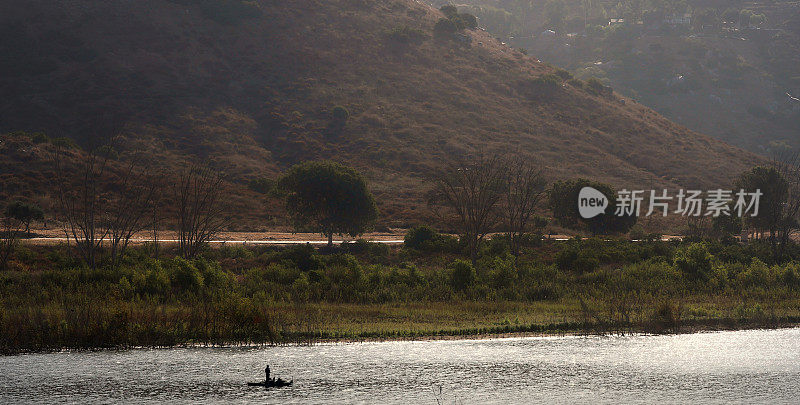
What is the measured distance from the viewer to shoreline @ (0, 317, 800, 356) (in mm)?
25859

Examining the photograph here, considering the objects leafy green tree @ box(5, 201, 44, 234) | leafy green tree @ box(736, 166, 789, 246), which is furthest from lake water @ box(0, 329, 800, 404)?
leafy green tree @ box(736, 166, 789, 246)

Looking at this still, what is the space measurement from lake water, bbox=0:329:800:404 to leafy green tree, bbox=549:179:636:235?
188ft

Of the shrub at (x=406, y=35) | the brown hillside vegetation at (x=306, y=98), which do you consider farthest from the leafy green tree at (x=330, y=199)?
the shrub at (x=406, y=35)

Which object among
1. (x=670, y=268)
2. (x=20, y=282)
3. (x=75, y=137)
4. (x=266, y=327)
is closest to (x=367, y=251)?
(x=670, y=268)

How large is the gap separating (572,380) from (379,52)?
146835mm

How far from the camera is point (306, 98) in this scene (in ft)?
470

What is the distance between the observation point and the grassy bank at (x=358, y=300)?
26.8m

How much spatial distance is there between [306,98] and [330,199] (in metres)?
79.2

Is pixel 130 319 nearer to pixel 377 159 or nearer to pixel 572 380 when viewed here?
pixel 572 380

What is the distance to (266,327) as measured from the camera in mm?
27016

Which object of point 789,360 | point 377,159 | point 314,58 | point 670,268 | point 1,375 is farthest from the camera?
point 314,58

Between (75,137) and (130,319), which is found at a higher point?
(75,137)

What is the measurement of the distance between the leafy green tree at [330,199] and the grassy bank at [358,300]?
1640cm

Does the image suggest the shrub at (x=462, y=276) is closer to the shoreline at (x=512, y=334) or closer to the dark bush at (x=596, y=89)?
the shoreline at (x=512, y=334)
